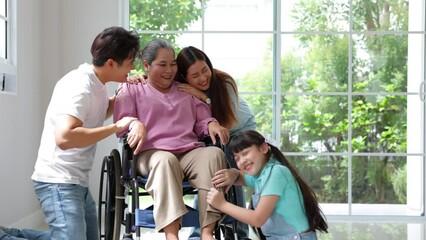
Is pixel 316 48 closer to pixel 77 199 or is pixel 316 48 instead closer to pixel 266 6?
pixel 266 6

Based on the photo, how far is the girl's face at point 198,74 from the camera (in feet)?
11.3

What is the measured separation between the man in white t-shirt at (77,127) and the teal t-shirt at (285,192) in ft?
1.78

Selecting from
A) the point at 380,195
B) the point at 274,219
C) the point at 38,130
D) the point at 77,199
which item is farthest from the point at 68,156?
the point at 380,195

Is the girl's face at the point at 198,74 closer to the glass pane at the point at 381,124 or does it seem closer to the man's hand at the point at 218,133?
the man's hand at the point at 218,133

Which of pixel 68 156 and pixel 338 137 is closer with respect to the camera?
pixel 68 156

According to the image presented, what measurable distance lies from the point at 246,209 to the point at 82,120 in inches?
26.5

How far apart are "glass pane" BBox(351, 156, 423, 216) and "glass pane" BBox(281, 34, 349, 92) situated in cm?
55

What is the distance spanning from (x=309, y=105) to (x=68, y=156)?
110 inches

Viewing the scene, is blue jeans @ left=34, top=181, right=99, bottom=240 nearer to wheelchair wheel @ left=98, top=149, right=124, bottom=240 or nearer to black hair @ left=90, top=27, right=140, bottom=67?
wheelchair wheel @ left=98, top=149, right=124, bottom=240

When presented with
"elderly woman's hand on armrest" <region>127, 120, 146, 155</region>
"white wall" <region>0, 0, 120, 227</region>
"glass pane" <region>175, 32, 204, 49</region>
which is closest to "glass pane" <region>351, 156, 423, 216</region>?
"glass pane" <region>175, 32, 204, 49</region>

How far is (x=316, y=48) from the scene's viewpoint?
552 cm

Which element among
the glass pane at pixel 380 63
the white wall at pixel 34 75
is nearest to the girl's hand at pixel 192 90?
the white wall at pixel 34 75

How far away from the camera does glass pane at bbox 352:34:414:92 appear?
218 inches

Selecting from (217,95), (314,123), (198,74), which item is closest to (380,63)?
(314,123)
